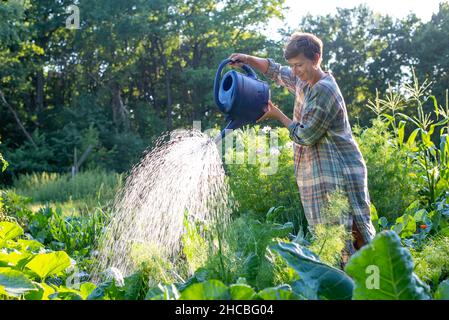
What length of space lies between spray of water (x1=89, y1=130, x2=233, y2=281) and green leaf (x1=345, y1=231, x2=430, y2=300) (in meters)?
1.55

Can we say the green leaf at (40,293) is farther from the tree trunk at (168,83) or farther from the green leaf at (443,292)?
the tree trunk at (168,83)

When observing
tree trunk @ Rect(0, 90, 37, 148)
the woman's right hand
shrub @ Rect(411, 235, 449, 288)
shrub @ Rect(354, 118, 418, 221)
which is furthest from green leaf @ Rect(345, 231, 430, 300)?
tree trunk @ Rect(0, 90, 37, 148)

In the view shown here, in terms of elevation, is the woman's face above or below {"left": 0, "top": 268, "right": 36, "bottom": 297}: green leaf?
above

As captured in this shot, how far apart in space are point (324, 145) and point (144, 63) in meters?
18.9

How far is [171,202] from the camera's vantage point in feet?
10.3

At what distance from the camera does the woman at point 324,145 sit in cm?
240

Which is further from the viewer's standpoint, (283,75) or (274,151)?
(274,151)

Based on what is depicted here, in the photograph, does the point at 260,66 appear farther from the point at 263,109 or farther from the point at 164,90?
the point at 164,90

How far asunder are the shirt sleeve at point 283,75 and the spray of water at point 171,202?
1.57 ft

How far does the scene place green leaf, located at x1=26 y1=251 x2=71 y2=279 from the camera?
174cm

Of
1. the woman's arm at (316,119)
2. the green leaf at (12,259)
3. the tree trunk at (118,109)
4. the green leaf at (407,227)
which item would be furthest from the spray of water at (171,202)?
the tree trunk at (118,109)

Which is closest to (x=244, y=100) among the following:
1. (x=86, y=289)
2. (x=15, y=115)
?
(x=86, y=289)

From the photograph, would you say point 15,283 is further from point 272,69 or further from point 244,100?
point 272,69

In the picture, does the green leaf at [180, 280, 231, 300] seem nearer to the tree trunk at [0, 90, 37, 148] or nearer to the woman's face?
the woman's face
